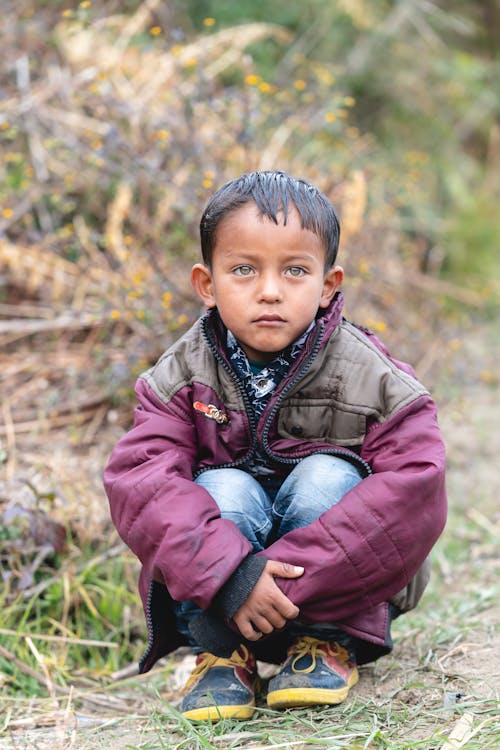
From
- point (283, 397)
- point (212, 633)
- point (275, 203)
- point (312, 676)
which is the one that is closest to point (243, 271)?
point (275, 203)

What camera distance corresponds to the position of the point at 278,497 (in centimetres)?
215

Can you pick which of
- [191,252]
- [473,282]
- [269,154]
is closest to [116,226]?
[191,252]

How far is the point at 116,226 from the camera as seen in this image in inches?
162

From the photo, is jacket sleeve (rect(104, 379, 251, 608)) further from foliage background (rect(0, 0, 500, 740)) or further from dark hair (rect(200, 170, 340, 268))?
foliage background (rect(0, 0, 500, 740))

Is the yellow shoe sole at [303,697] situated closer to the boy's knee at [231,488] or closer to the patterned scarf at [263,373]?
the boy's knee at [231,488]

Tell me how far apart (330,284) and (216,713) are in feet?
3.47

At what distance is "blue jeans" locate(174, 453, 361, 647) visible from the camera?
2.05 meters

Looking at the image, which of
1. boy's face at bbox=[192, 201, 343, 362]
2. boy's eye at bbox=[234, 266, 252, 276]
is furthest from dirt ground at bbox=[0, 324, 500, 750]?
boy's eye at bbox=[234, 266, 252, 276]

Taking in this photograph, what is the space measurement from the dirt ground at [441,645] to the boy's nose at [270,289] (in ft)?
3.17

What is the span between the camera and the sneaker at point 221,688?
2020 mm

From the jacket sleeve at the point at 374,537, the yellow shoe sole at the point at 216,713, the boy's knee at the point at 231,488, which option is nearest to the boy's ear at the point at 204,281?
the boy's knee at the point at 231,488

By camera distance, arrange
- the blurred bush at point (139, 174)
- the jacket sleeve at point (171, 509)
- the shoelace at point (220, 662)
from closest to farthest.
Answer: the jacket sleeve at point (171, 509) → the shoelace at point (220, 662) → the blurred bush at point (139, 174)

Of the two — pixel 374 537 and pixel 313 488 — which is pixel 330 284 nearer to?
pixel 313 488

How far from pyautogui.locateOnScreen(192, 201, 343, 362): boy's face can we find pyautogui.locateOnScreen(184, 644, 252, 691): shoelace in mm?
740
